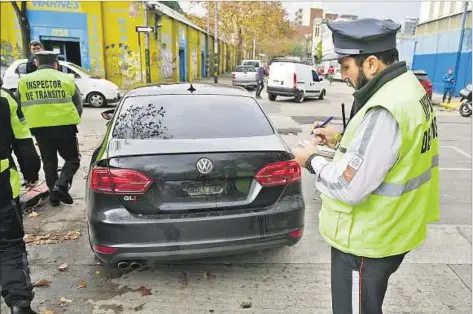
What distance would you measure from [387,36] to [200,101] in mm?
2295

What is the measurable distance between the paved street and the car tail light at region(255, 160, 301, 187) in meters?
0.84

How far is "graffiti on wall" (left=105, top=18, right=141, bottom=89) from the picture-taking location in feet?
64.3

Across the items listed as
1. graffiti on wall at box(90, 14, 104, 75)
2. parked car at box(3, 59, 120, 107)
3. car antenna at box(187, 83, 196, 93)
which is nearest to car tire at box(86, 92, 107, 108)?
parked car at box(3, 59, 120, 107)

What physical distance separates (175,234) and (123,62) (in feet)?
60.5

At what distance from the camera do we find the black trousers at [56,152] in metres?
4.72

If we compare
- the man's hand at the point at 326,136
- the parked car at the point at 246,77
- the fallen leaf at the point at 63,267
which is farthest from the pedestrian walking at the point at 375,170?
the parked car at the point at 246,77

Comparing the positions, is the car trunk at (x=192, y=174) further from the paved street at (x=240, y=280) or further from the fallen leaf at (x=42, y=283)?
the fallen leaf at (x=42, y=283)

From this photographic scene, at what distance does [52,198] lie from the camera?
16.1 ft

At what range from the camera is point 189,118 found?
3.48 meters

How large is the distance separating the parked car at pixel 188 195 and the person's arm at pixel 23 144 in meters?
0.46

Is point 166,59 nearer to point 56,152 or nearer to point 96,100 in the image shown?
point 96,100

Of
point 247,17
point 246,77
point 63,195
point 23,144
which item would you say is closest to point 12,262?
point 23,144

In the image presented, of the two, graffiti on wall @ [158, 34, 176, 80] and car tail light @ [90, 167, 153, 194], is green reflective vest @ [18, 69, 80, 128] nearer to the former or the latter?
car tail light @ [90, 167, 153, 194]

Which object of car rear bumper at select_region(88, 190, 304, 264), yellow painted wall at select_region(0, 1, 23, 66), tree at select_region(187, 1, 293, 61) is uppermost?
tree at select_region(187, 1, 293, 61)
